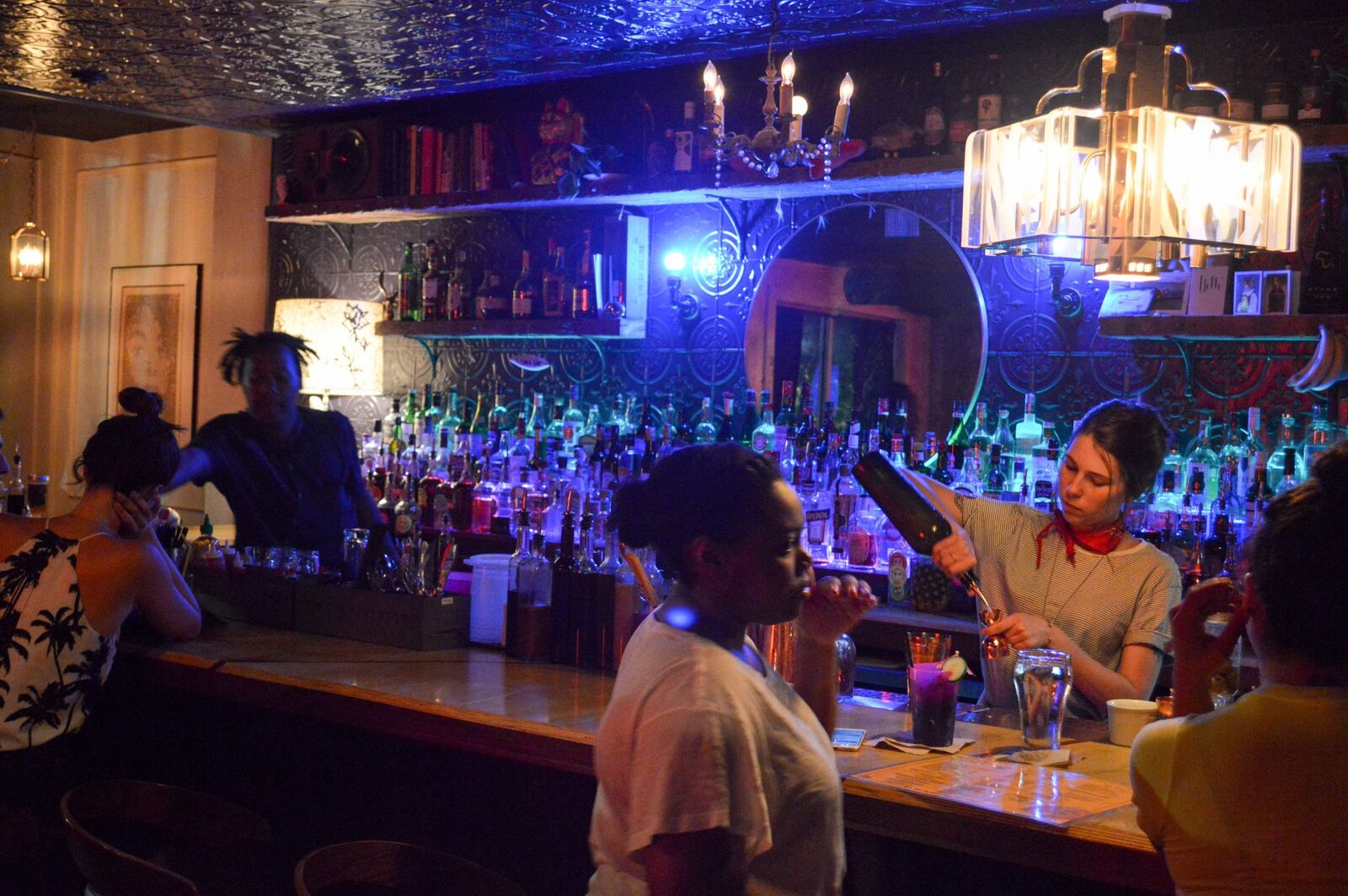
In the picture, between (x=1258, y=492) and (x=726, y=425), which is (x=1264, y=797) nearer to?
(x=1258, y=492)

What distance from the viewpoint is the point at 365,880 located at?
6.73 ft

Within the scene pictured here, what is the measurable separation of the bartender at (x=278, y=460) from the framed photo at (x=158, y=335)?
8.90ft

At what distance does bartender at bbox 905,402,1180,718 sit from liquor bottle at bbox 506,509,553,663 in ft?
2.93

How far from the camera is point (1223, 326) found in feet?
13.0

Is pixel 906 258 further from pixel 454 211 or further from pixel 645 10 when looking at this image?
pixel 454 211

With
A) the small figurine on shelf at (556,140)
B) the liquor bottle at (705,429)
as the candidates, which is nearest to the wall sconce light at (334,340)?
the small figurine on shelf at (556,140)

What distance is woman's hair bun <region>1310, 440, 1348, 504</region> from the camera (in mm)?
1516

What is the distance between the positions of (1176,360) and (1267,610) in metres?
3.04

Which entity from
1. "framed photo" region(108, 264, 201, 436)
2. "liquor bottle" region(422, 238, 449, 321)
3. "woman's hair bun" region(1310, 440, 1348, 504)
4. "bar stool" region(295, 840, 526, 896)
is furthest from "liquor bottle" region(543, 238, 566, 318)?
"woman's hair bun" region(1310, 440, 1348, 504)

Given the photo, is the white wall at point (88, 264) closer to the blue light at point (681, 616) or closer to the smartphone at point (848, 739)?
the smartphone at point (848, 739)

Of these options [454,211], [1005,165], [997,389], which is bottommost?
[997,389]

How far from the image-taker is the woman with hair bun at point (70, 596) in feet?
9.16

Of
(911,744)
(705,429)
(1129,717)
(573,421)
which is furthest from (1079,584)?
(573,421)

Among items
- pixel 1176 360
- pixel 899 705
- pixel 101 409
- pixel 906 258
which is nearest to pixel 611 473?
pixel 906 258
